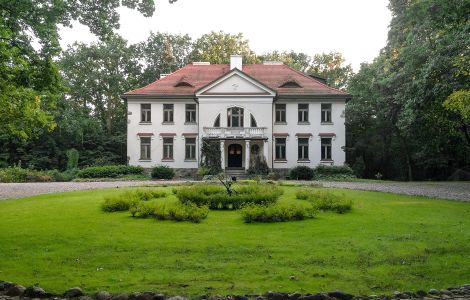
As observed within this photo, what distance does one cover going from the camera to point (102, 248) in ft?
31.1

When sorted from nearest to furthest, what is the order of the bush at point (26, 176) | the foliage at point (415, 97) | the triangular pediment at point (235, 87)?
the foliage at point (415, 97) < the bush at point (26, 176) < the triangular pediment at point (235, 87)

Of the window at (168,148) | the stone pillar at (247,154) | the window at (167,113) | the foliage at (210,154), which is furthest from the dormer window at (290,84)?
the window at (168,148)

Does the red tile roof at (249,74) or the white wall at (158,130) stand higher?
the red tile roof at (249,74)

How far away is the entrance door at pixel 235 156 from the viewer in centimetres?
4062

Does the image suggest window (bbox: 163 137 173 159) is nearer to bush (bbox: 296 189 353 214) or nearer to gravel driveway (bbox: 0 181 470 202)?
gravel driveway (bbox: 0 181 470 202)

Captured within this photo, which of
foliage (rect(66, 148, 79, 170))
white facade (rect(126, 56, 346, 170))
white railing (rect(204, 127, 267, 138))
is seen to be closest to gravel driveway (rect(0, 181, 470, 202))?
white railing (rect(204, 127, 267, 138))

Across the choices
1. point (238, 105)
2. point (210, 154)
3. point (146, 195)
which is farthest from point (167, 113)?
point (146, 195)

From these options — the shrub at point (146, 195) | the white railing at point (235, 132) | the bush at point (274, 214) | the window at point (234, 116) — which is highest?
the window at point (234, 116)

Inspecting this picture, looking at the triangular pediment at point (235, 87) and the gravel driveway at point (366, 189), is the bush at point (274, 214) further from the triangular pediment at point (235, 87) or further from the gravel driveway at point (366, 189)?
the triangular pediment at point (235, 87)

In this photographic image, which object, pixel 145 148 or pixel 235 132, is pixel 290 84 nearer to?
pixel 235 132

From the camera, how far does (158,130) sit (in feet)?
136

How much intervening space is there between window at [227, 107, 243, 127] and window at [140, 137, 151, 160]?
775 cm

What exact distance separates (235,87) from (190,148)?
6.95 meters

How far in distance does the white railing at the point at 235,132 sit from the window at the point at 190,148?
2.45 m
